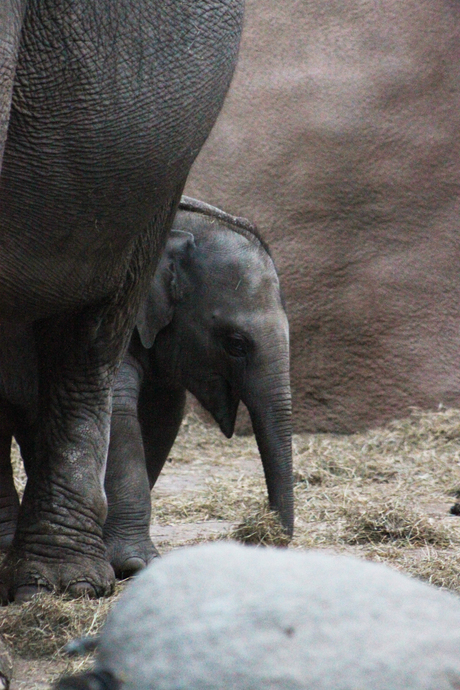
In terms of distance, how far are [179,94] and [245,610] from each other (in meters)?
1.54

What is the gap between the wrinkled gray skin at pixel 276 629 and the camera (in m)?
1.20

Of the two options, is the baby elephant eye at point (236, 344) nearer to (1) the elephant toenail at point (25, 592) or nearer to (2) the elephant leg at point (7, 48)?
(1) the elephant toenail at point (25, 592)

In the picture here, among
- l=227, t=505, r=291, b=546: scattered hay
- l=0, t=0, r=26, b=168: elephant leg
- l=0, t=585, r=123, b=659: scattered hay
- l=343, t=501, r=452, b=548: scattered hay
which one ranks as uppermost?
l=0, t=0, r=26, b=168: elephant leg

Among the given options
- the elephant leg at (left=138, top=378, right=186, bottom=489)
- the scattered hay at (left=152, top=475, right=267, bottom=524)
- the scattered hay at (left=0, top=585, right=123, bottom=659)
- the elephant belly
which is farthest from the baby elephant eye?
the scattered hay at (left=0, top=585, right=123, bottom=659)

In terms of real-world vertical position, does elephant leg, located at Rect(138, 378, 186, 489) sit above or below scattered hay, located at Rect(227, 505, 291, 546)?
below

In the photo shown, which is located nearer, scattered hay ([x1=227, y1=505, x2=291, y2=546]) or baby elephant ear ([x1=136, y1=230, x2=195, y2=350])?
scattered hay ([x1=227, y1=505, x2=291, y2=546])

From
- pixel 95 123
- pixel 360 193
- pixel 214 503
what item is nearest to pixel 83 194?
Result: pixel 95 123

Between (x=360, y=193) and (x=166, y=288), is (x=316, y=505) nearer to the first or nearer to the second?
(x=166, y=288)

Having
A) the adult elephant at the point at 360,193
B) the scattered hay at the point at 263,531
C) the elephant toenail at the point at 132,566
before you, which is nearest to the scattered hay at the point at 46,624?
the elephant toenail at the point at 132,566

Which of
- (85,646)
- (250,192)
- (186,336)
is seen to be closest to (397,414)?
(250,192)

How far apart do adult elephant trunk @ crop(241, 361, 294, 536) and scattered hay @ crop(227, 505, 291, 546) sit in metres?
0.12

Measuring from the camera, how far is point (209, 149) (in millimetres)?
7207

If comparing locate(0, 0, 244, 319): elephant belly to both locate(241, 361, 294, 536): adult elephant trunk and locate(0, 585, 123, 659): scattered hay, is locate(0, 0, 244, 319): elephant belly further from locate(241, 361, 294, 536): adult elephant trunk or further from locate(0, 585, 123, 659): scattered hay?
locate(241, 361, 294, 536): adult elephant trunk

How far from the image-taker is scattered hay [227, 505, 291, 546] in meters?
3.60
